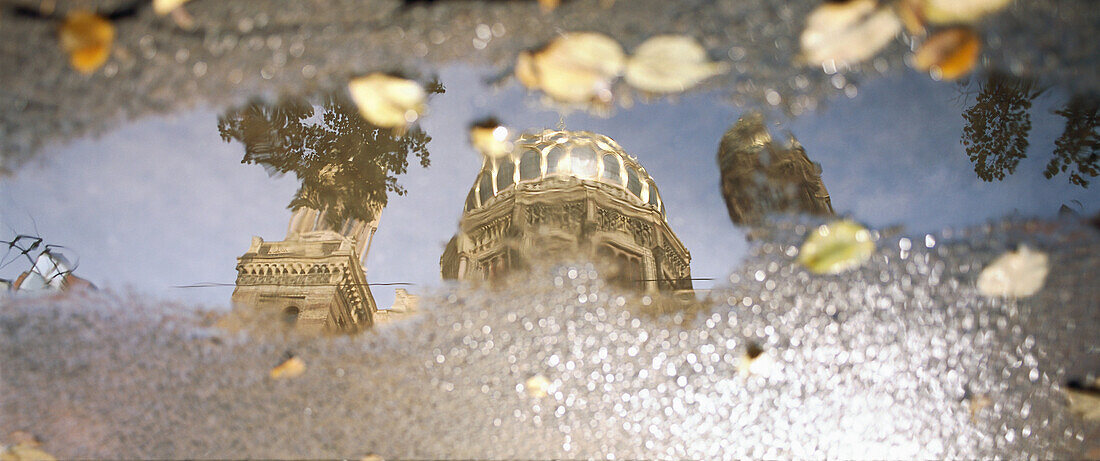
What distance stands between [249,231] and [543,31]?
58.8 inches

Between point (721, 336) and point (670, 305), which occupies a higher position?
point (670, 305)

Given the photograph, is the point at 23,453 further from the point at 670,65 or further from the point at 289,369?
the point at 670,65

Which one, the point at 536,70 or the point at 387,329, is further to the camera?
the point at 387,329

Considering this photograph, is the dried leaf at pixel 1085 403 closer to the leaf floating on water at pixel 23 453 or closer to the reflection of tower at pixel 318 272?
the reflection of tower at pixel 318 272

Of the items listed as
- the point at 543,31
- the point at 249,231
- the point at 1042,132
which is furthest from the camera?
the point at 249,231

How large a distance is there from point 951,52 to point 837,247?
0.72 m

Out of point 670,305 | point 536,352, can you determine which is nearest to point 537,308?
point 536,352

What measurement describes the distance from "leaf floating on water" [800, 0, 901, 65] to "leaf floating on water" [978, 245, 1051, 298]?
3.06ft

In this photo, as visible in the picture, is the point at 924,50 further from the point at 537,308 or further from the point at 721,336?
the point at 537,308

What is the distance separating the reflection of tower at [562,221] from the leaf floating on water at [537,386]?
43 centimetres

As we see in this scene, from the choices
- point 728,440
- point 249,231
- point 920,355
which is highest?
point 249,231

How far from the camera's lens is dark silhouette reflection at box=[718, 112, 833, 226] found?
5.48ft

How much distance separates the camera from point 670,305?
1.93 metres

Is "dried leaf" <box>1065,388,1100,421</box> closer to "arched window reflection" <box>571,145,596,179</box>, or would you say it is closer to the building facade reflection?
"arched window reflection" <box>571,145,596,179</box>
